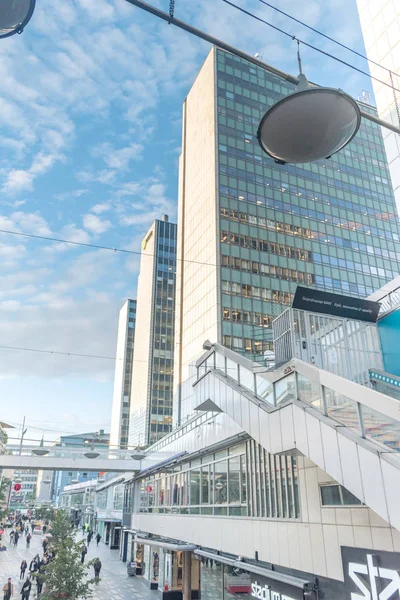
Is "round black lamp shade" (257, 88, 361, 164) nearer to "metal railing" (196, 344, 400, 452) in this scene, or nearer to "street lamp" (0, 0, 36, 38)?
"street lamp" (0, 0, 36, 38)

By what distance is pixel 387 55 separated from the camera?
47.9ft

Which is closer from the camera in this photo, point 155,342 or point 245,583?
point 245,583

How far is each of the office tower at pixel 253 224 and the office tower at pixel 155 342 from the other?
33.1 m

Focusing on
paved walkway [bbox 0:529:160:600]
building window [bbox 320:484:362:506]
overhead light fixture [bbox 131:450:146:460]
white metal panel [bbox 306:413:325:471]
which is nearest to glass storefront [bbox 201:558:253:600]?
building window [bbox 320:484:362:506]

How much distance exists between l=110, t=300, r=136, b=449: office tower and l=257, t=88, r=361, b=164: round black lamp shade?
111m

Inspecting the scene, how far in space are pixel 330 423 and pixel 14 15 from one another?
6.69m

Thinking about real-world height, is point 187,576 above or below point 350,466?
below

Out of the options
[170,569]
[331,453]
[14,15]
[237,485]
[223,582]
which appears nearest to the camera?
[14,15]

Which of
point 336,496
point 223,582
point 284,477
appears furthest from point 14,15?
point 223,582

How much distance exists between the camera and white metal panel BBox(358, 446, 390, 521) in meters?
5.91

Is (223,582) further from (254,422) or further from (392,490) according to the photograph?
(392,490)

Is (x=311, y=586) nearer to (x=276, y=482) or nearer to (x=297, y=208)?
(x=276, y=482)

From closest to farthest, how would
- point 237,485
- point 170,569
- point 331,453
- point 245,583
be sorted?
point 331,453
point 245,583
point 237,485
point 170,569

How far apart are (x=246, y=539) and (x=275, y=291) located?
158ft
